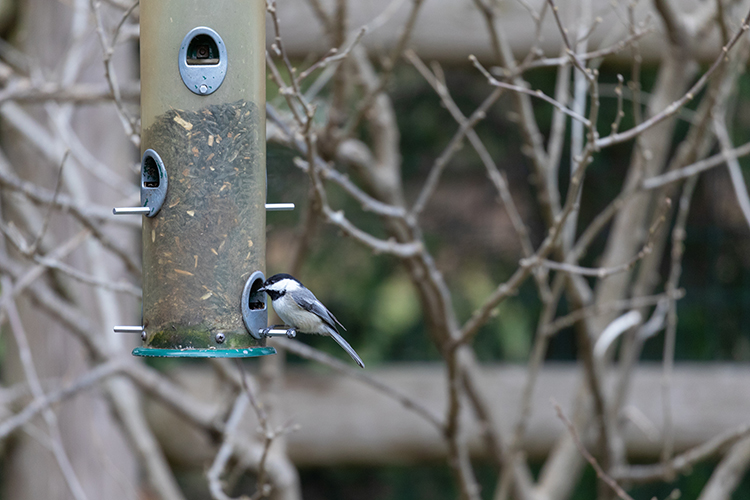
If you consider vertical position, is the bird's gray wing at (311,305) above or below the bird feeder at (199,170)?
below

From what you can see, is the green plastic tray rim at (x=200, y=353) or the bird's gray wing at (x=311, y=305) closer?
the green plastic tray rim at (x=200, y=353)

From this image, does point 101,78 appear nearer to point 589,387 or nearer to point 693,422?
point 589,387

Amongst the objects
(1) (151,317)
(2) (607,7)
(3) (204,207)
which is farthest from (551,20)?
(1) (151,317)

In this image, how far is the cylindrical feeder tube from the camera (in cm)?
188

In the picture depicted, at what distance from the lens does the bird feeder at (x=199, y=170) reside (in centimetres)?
188

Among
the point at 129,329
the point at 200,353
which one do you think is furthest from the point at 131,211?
the point at 200,353

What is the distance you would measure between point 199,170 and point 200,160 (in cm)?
2

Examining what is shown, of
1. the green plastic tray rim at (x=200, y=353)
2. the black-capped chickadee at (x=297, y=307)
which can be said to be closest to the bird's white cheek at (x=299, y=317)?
the black-capped chickadee at (x=297, y=307)

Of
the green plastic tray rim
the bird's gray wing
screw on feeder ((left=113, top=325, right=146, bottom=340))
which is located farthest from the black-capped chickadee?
screw on feeder ((left=113, top=325, right=146, bottom=340))

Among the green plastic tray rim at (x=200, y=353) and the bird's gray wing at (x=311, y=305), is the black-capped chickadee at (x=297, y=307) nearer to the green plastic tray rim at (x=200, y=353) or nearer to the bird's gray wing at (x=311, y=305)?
the bird's gray wing at (x=311, y=305)

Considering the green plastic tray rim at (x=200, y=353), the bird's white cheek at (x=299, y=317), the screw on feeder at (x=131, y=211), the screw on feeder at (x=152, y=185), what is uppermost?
the screw on feeder at (x=152, y=185)

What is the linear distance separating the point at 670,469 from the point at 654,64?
156cm

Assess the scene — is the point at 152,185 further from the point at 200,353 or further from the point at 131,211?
the point at 200,353

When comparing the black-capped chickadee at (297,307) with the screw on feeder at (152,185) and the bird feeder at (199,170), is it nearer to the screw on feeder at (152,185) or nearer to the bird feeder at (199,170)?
the bird feeder at (199,170)
